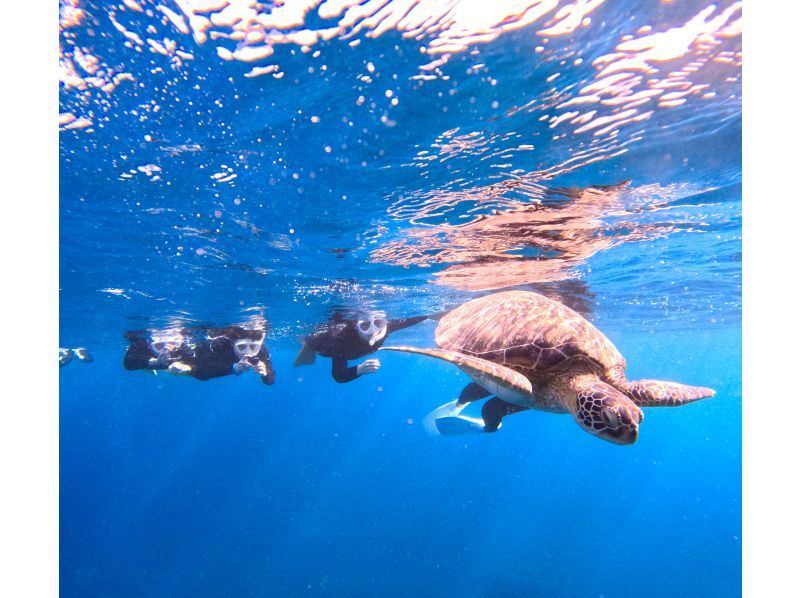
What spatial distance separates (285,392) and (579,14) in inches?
3168

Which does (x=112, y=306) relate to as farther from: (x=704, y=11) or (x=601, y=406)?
(x=704, y=11)

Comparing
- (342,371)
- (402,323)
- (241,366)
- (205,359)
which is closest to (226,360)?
(205,359)

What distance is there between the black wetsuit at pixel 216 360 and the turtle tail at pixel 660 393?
9678mm

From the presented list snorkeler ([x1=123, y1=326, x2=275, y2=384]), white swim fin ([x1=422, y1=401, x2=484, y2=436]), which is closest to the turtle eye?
white swim fin ([x1=422, y1=401, x2=484, y2=436])

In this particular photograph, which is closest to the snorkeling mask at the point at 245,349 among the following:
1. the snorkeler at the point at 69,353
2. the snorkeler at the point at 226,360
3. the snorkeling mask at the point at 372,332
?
the snorkeler at the point at 226,360

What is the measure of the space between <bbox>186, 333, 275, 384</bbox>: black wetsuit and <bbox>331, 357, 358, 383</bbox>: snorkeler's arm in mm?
1968

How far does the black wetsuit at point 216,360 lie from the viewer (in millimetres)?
12141

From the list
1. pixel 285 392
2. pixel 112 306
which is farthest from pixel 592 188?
pixel 285 392

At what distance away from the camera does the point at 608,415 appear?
13.6ft

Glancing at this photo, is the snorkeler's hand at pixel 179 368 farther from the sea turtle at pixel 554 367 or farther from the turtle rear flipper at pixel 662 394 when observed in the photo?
the turtle rear flipper at pixel 662 394

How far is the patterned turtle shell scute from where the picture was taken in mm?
5625

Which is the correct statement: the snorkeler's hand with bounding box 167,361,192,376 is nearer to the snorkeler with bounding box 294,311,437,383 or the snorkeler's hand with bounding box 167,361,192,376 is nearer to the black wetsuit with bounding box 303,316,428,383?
the snorkeler with bounding box 294,311,437,383

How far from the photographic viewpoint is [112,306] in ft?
52.5

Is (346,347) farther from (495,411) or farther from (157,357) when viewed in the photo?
(157,357)
